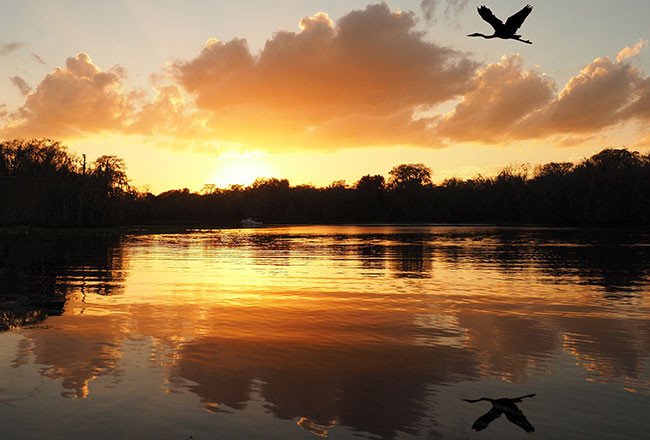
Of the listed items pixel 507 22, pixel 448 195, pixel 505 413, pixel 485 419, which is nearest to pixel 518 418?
pixel 505 413

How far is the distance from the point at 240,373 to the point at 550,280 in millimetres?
21856

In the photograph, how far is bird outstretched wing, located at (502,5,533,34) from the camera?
13367mm

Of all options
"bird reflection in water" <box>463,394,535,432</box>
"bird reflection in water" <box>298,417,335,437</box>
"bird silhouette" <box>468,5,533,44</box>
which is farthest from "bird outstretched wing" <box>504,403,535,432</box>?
"bird silhouette" <box>468,5,533,44</box>

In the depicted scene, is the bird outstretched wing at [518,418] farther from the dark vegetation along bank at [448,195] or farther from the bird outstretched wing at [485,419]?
the dark vegetation along bank at [448,195]

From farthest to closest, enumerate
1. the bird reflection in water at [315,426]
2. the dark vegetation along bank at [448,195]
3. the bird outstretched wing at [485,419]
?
the dark vegetation along bank at [448,195] → the bird outstretched wing at [485,419] → the bird reflection in water at [315,426]

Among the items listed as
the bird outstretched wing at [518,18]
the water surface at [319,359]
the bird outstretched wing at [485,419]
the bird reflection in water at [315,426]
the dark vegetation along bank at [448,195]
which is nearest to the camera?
the bird reflection in water at [315,426]

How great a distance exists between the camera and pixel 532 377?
10461 mm

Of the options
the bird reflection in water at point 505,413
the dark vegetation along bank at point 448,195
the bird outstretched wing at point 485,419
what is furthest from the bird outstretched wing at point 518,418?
the dark vegetation along bank at point 448,195

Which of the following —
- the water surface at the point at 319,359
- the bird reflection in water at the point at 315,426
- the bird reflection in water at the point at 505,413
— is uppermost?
the water surface at the point at 319,359

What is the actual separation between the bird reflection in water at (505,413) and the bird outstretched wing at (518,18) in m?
9.46

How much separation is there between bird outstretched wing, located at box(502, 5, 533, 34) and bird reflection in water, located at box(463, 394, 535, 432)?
9.46 meters

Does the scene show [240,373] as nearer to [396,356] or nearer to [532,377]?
[396,356]

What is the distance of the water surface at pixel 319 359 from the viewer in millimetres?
8219

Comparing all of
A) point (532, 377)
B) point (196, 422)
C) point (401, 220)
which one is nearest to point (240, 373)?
point (196, 422)
